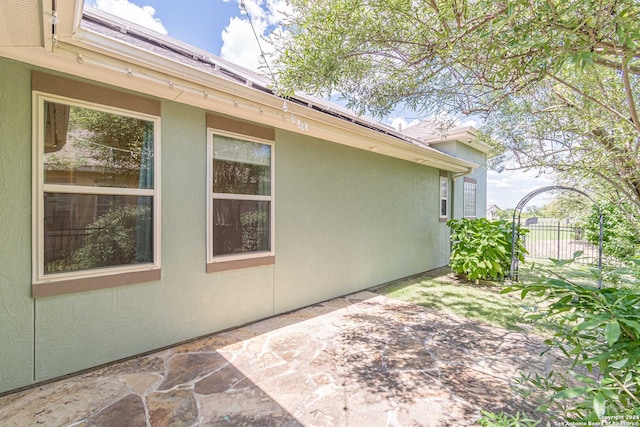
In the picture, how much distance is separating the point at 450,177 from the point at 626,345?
9.47 metres

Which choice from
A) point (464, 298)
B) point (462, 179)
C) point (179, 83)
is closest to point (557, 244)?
point (462, 179)

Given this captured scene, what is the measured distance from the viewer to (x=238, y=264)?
4477 millimetres

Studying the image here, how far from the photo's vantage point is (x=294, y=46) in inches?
125

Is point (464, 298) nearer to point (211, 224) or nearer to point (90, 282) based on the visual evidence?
point (211, 224)

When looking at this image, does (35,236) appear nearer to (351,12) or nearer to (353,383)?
(353,383)

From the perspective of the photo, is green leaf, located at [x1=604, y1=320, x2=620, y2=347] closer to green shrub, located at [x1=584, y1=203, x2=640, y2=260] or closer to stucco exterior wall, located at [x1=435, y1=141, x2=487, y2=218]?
stucco exterior wall, located at [x1=435, y1=141, x2=487, y2=218]

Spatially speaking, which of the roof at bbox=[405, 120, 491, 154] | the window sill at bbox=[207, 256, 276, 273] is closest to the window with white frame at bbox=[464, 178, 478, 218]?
the roof at bbox=[405, 120, 491, 154]

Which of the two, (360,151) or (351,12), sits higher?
(351,12)

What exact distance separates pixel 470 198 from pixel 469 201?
0.18 metres

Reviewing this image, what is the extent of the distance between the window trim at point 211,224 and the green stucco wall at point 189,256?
9 centimetres

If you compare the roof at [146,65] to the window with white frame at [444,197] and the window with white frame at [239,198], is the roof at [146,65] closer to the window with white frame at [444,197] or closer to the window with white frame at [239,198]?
the window with white frame at [239,198]

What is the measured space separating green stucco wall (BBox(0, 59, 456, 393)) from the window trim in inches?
3.5

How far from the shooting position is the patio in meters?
2.58

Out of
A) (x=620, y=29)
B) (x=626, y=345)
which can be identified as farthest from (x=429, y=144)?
(x=626, y=345)
